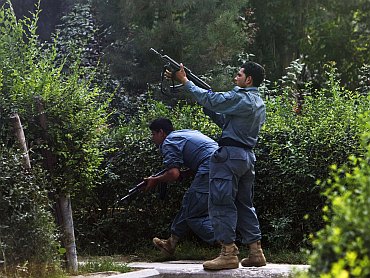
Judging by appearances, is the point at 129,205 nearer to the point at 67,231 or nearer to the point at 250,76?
the point at 67,231

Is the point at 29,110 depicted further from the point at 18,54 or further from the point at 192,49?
the point at 192,49

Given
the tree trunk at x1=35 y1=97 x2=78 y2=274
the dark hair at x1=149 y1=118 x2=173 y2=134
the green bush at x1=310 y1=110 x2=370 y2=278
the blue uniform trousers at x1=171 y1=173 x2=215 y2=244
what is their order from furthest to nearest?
the dark hair at x1=149 y1=118 x2=173 y2=134, the blue uniform trousers at x1=171 y1=173 x2=215 y2=244, the tree trunk at x1=35 y1=97 x2=78 y2=274, the green bush at x1=310 y1=110 x2=370 y2=278

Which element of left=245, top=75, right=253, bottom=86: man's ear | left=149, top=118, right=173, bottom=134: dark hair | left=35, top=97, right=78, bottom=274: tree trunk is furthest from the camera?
left=149, top=118, right=173, bottom=134: dark hair

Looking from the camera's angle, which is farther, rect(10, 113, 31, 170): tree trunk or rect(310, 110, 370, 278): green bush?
rect(10, 113, 31, 170): tree trunk

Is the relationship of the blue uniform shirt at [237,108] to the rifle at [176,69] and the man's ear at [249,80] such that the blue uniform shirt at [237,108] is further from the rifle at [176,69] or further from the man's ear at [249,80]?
the rifle at [176,69]

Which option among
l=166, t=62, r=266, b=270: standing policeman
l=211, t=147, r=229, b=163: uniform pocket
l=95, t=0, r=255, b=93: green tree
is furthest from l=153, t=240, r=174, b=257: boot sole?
l=95, t=0, r=255, b=93: green tree

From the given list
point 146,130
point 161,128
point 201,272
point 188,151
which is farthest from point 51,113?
point 146,130

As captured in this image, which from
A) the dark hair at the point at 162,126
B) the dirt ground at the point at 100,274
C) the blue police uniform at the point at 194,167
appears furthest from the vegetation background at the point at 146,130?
the blue police uniform at the point at 194,167

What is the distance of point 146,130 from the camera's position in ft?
34.9

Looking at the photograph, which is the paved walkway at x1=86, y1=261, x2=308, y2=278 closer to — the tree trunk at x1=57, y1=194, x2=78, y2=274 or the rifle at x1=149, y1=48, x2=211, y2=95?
the tree trunk at x1=57, y1=194, x2=78, y2=274

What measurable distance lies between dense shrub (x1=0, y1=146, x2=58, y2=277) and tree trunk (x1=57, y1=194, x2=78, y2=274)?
74 centimetres

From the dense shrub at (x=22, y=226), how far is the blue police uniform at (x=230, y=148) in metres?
1.51

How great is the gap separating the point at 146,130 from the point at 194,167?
1.93 meters

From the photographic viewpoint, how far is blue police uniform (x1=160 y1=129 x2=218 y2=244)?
8688mm
